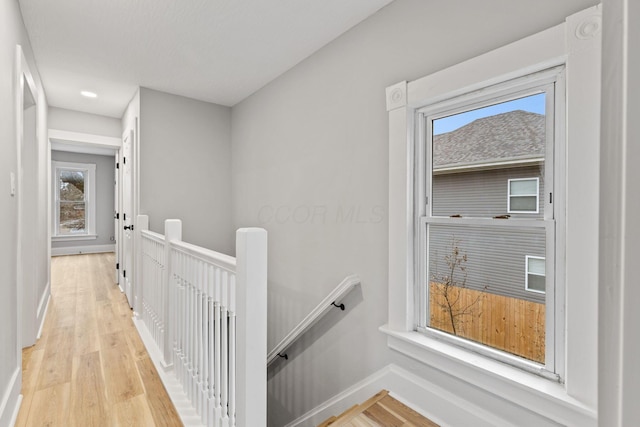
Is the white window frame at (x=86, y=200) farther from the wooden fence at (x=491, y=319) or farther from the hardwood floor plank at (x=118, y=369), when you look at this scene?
the wooden fence at (x=491, y=319)

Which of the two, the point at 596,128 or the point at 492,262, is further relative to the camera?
the point at 492,262

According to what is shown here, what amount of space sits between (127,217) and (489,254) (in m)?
4.07

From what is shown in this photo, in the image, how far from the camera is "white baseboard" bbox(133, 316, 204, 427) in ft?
5.86

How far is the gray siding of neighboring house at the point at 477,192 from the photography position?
58.7 inches

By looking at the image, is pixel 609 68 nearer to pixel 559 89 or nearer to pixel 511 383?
pixel 559 89

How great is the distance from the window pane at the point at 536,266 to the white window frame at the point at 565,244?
77 mm

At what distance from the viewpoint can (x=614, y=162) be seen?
0.30 m

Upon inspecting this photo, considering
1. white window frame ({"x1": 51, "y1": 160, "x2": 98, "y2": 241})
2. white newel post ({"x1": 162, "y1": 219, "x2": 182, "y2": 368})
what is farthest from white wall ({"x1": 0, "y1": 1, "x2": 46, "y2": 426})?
white window frame ({"x1": 51, "y1": 160, "x2": 98, "y2": 241})

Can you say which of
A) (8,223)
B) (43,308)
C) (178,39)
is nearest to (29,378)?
(8,223)

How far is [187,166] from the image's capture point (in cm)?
361

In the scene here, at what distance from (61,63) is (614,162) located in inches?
152

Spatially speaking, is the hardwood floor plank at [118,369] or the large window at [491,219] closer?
the large window at [491,219]

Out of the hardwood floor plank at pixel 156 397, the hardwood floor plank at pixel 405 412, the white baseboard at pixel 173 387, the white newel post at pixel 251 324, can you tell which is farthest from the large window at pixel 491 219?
the hardwood floor plank at pixel 156 397

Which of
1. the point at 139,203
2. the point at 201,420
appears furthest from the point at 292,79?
the point at 201,420
